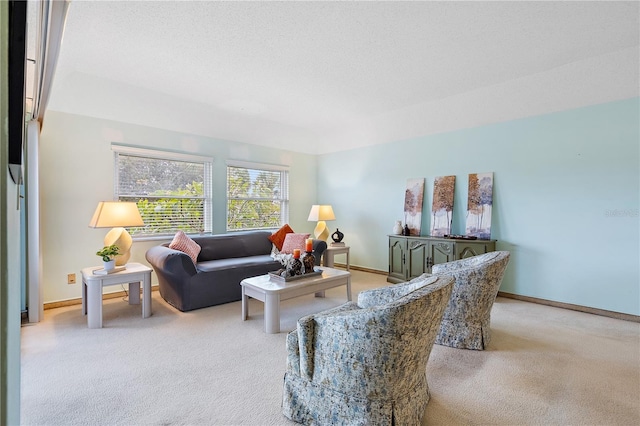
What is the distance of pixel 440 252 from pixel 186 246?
3476 mm

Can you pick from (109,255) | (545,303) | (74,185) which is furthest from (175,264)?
(545,303)

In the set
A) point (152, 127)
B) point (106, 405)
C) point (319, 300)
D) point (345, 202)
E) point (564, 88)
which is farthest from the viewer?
point (345, 202)

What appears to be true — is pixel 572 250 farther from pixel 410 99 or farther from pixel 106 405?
pixel 106 405

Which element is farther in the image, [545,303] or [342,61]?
[545,303]

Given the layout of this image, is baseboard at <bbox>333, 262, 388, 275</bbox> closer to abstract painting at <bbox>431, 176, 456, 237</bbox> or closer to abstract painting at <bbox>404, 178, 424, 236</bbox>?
abstract painting at <bbox>404, 178, 424, 236</bbox>

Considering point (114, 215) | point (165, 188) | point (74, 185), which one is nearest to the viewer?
point (114, 215)

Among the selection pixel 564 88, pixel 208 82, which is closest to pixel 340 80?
pixel 208 82

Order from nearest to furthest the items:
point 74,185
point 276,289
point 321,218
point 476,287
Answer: point 476,287
point 276,289
point 74,185
point 321,218

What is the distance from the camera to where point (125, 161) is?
174 inches

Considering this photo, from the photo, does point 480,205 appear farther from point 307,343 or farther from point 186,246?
point 186,246

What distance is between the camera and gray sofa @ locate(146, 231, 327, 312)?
373cm

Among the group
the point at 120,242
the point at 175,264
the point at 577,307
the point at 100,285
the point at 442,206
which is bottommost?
the point at 577,307

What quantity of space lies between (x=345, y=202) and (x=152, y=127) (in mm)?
3594

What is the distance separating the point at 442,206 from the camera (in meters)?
4.94
